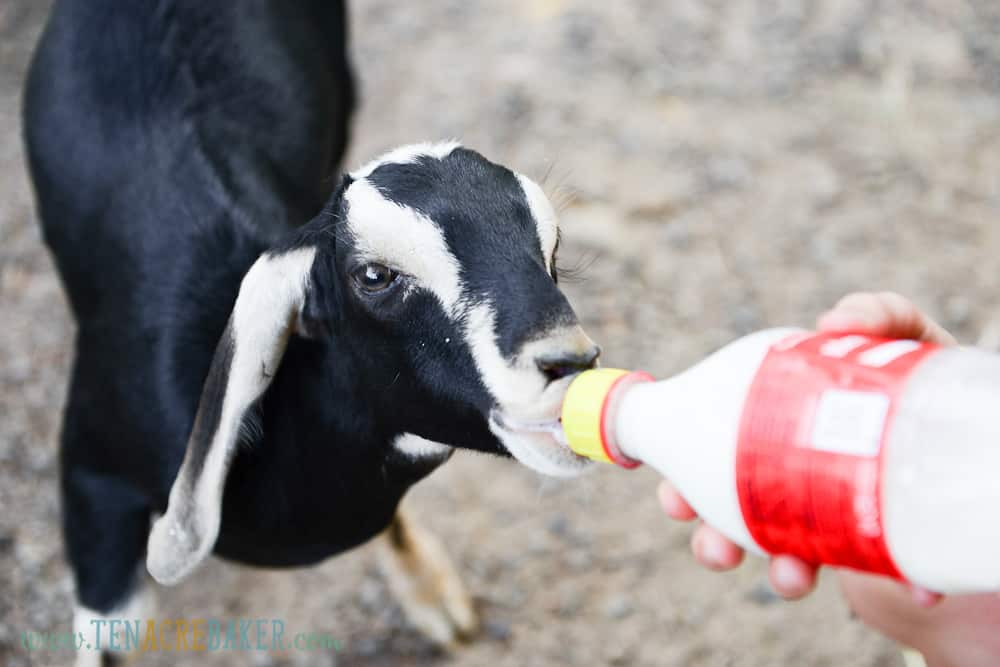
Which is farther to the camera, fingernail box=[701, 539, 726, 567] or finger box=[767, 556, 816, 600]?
fingernail box=[701, 539, 726, 567]

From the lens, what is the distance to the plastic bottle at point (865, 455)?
1268 mm

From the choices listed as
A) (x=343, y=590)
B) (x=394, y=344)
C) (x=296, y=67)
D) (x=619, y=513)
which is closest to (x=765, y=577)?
(x=619, y=513)

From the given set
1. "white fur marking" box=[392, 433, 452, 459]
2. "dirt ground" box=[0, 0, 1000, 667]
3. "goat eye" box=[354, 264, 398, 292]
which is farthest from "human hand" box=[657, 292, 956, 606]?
"dirt ground" box=[0, 0, 1000, 667]

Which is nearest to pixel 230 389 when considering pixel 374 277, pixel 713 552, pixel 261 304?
pixel 261 304

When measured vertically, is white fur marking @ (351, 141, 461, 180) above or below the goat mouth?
above

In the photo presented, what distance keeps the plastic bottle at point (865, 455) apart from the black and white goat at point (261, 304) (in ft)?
1.02

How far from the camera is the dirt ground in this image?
309 cm

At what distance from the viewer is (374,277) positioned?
1797 millimetres

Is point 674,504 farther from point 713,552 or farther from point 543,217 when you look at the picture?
point 543,217

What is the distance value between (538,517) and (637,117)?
1830 millimetres

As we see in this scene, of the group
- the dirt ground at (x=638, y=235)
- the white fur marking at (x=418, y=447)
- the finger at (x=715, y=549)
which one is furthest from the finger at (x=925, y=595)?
the dirt ground at (x=638, y=235)

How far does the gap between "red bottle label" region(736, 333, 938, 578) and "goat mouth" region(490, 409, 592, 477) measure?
1.22 ft

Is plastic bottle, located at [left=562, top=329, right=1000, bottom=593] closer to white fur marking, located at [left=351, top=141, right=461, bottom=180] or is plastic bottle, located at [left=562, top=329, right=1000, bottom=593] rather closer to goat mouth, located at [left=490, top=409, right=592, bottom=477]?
goat mouth, located at [left=490, top=409, right=592, bottom=477]

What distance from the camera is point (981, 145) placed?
4.28 meters
